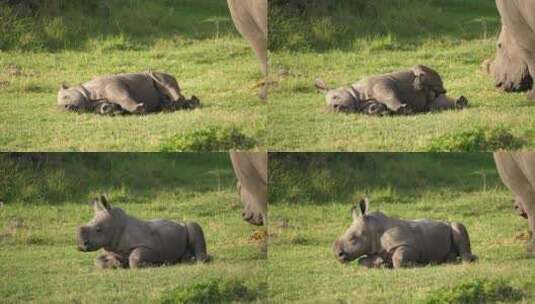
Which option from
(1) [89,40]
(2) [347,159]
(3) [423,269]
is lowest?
(3) [423,269]

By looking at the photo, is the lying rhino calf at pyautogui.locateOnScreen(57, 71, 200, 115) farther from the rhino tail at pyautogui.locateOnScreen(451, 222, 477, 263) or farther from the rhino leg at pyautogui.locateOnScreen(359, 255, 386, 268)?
the rhino tail at pyautogui.locateOnScreen(451, 222, 477, 263)

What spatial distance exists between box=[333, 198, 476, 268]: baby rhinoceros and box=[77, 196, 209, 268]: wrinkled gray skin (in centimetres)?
141

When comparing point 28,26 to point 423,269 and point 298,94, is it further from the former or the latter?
point 423,269

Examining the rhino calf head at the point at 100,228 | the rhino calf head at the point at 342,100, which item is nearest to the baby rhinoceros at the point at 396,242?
the rhino calf head at the point at 342,100

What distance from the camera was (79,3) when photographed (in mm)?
15008

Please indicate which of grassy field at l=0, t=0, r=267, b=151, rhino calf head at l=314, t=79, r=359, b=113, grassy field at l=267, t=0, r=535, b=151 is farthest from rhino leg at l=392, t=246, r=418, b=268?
grassy field at l=0, t=0, r=267, b=151

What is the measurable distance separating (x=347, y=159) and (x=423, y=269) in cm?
126

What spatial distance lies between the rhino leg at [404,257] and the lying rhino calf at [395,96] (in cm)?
127

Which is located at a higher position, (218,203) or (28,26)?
(28,26)

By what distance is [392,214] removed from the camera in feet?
48.3

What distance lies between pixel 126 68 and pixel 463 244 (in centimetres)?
357

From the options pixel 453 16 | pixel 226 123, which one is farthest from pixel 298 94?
pixel 453 16

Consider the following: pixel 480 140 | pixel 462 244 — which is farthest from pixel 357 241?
pixel 480 140

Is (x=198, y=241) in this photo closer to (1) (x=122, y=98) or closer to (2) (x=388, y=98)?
(1) (x=122, y=98)
